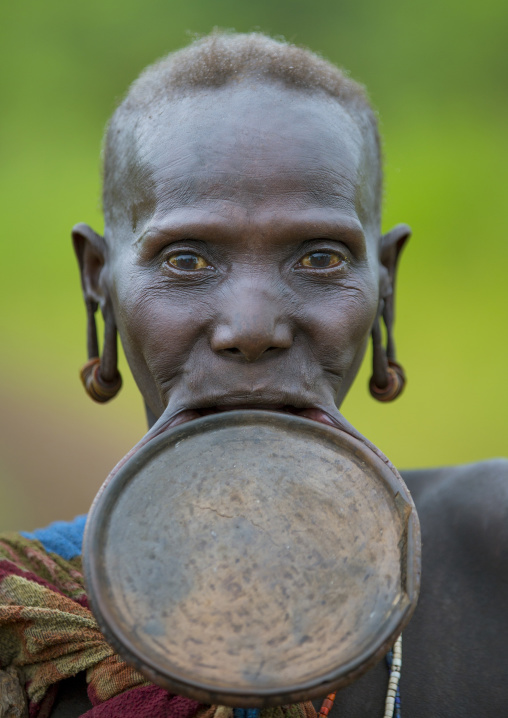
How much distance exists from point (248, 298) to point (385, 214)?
14.1 feet

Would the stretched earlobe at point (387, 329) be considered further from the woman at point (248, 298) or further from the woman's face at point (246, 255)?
the woman's face at point (246, 255)

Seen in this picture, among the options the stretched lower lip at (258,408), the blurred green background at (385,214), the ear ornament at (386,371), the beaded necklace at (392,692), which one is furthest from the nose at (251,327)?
the blurred green background at (385,214)

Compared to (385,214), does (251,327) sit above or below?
above

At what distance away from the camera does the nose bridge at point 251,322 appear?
209 cm

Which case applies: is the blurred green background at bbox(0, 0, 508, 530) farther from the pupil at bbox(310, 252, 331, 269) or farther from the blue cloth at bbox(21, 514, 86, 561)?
the pupil at bbox(310, 252, 331, 269)

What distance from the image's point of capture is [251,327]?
2088mm

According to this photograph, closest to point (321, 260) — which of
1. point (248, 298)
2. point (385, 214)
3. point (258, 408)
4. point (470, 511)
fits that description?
point (248, 298)

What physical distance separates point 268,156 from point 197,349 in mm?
505

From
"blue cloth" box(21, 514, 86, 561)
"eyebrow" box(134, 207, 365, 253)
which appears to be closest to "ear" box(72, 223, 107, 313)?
"eyebrow" box(134, 207, 365, 253)

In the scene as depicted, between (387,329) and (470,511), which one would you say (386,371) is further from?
(470,511)

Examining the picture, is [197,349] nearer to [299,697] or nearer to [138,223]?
[138,223]

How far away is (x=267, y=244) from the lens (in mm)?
2217

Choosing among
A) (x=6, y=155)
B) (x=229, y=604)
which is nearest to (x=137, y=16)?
(x=6, y=155)

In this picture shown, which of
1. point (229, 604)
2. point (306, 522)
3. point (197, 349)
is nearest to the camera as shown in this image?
point (229, 604)
